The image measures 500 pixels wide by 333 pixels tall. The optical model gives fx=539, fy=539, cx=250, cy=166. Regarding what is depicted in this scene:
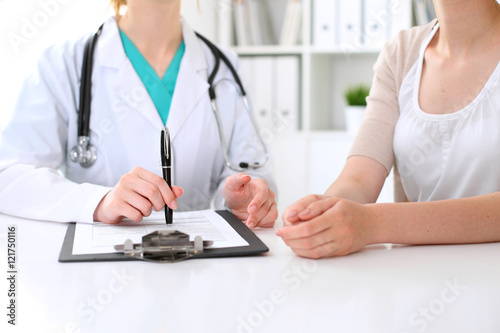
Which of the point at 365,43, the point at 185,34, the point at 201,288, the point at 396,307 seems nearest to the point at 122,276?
the point at 201,288

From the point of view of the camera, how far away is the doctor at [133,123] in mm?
1104

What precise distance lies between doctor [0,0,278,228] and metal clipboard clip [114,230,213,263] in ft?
0.92

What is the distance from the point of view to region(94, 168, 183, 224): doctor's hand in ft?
3.06

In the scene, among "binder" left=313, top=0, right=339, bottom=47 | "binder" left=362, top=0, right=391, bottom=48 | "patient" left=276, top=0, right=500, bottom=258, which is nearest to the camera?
"patient" left=276, top=0, right=500, bottom=258

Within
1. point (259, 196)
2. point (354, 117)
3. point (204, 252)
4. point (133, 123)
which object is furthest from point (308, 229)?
point (354, 117)

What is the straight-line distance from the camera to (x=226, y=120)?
143 centimetres

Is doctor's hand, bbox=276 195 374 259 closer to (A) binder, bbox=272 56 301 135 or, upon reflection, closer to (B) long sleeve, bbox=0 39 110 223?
(B) long sleeve, bbox=0 39 110 223

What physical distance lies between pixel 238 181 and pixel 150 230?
25 cm

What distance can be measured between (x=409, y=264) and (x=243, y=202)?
45cm

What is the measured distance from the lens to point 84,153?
4.20 ft

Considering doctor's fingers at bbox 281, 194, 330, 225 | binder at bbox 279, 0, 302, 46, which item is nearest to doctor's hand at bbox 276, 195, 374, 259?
doctor's fingers at bbox 281, 194, 330, 225

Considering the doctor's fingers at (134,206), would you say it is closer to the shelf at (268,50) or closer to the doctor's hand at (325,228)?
the doctor's hand at (325,228)

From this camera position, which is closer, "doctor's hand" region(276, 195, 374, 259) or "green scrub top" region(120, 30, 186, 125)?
"doctor's hand" region(276, 195, 374, 259)

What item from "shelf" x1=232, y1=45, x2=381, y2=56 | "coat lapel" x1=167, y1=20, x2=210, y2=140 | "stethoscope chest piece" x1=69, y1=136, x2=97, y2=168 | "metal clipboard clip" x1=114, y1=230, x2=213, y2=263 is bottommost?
"metal clipboard clip" x1=114, y1=230, x2=213, y2=263
